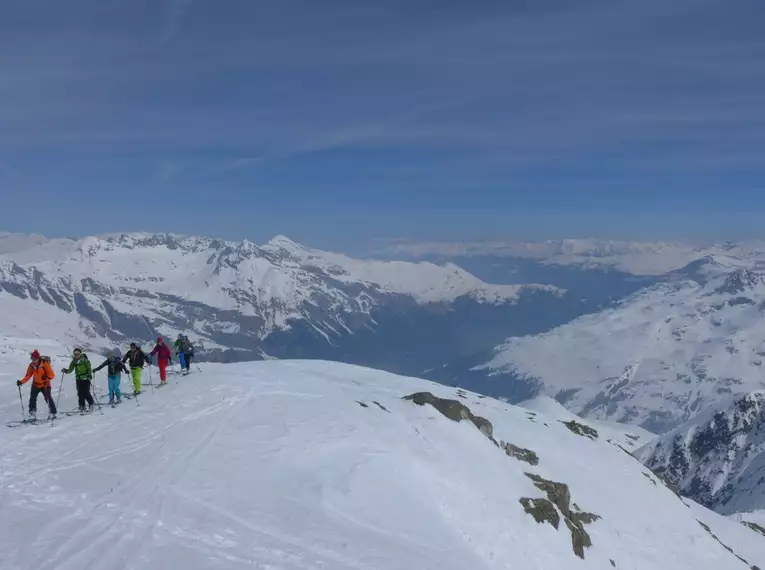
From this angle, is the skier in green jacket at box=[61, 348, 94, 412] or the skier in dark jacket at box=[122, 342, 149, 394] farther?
the skier in dark jacket at box=[122, 342, 149, 394]

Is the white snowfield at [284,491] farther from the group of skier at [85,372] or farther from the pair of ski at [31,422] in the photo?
the group of skier at [85,372]

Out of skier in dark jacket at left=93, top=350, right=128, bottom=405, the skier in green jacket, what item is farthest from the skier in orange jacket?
skier in dark jacket at left=93, top=350, right=128, bottom=405

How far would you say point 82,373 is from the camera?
92.8 ft

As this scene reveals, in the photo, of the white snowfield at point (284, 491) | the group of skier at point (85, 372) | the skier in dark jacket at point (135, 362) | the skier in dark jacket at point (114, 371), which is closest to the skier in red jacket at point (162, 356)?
the group of skier at point (85, 372)

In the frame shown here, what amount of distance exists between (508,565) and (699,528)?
30119mm

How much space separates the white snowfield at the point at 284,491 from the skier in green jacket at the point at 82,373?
50.0 inches

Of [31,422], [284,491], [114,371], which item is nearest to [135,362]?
[114,371]

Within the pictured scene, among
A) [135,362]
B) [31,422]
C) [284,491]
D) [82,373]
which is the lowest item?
[284,491]

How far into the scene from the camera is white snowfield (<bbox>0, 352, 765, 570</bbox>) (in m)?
17.3

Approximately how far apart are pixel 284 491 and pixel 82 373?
12.8 meters

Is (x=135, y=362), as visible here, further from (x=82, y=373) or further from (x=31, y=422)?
(x=31, y=422)

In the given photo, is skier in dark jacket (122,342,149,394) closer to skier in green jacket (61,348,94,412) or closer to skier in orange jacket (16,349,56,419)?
skier in green jacket (61,348,94,412)

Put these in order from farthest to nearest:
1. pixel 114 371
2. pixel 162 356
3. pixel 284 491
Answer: pixel 162 356 < pixel 114 371 < pixel 284 491

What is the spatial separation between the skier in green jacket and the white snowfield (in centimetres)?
127
